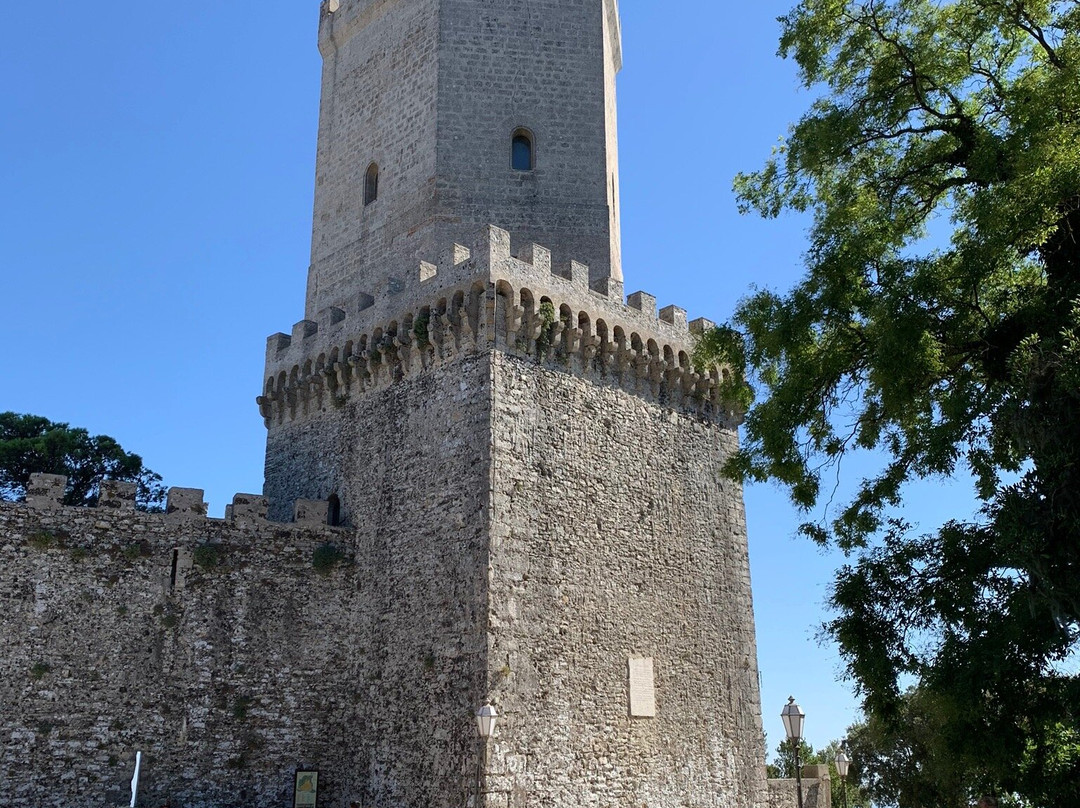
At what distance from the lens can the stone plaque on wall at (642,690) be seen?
52.2ft

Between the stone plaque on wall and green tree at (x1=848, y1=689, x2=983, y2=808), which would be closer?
the stone plaque on wall

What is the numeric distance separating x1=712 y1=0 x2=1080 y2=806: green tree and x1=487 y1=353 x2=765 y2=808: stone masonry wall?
3539 millimetres

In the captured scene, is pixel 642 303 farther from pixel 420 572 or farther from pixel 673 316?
pixel 420 572

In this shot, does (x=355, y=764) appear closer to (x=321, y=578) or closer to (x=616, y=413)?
(x=321, y=578)

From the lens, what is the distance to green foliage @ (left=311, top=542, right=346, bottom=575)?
16.8 m

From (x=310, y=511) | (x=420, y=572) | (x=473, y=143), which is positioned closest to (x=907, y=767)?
(x=420, y=572)

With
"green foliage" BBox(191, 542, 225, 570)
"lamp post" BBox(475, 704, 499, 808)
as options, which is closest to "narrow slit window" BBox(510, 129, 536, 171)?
"green foliage" BBox(191, 542, 225, 570)

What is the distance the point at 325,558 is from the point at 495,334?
180 inches

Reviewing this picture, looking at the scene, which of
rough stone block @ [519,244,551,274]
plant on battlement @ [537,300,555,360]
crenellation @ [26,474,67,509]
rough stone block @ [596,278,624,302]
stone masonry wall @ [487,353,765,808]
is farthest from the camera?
rough stone block @ [596,278,624,302]

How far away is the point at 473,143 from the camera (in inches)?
730

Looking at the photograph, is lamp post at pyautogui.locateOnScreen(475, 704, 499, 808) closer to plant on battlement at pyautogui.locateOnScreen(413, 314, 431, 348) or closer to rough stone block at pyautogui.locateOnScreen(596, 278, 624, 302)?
plant on battlement at pyautogui.locateOnScreen(413, 314, 431, 348)

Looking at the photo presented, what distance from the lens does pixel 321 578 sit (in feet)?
55.0

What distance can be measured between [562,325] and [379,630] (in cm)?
558

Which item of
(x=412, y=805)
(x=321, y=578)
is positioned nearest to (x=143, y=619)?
(x=321, y=578)
